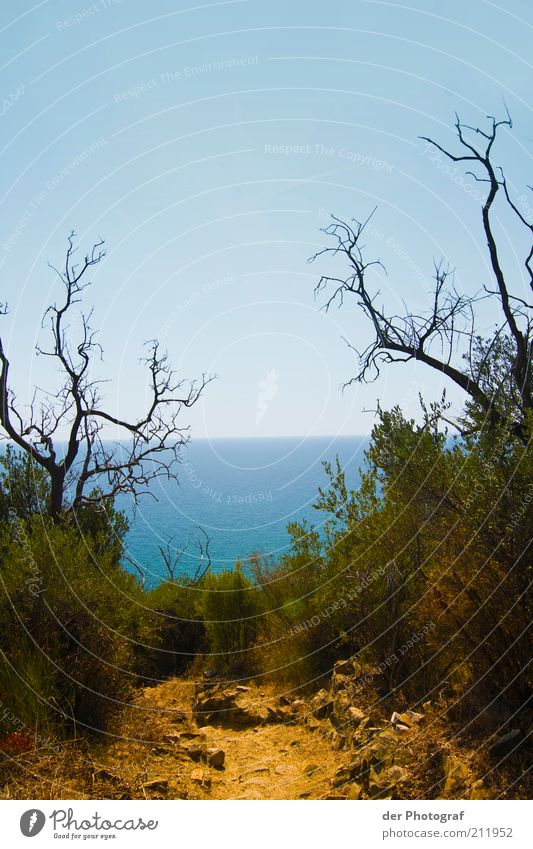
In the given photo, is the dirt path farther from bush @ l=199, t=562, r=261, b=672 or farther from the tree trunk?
the tree trunk

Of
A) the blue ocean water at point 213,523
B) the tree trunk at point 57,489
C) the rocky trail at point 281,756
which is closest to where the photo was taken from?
the rocky trail at point 281,756

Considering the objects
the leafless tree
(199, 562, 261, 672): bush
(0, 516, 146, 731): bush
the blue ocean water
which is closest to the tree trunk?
the leafless tree

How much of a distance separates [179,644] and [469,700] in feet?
27.1

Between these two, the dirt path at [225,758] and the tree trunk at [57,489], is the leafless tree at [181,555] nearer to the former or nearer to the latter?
the tree trunk at [57,489]

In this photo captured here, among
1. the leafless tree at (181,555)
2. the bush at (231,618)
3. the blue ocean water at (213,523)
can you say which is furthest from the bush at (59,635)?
the blue ocean water at (213,523)

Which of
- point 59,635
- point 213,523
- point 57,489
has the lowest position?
point 59,635

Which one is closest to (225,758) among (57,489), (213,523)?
(57,489)

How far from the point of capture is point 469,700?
6938mm

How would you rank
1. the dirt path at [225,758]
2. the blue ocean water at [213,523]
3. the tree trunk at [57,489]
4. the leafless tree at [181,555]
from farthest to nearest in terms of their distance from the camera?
1. the blue ocean water at [213,523]
2. the leafless tree at [181,555]
3. the tree trunk at [57,489]
4. the dirt path at [225,758]

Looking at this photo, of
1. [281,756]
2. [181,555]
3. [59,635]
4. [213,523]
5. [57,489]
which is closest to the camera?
[281,756]

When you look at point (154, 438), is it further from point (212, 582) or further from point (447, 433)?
point (447, 433)

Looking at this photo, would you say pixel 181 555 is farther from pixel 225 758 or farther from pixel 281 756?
pixel 281 756

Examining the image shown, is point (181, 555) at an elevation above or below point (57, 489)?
above

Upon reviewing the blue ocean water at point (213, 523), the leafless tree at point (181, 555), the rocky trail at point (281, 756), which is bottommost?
the rocky trail at point (281, 756)
